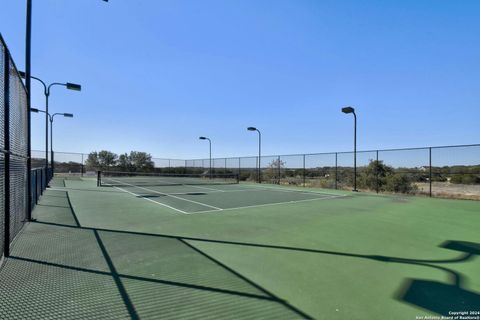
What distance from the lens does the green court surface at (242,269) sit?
253 cm

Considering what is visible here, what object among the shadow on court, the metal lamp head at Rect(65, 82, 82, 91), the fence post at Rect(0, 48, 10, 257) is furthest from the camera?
the metal lamp head at Rect(65, 82, 82, 91)

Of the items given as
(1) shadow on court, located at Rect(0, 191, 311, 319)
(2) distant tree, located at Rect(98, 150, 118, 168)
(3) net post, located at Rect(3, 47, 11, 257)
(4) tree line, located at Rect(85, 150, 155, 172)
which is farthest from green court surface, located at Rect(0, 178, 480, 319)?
(2) distant tree, located at Rect(98, 150, 118, 168)

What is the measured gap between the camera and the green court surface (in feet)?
8.29

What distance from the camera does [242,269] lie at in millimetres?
3432

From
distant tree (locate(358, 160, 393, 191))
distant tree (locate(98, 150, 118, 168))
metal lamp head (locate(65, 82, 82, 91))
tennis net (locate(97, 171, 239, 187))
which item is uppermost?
metal lamp head (locate(65, 82, 82, 91))

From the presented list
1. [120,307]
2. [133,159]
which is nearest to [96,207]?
[120,307]

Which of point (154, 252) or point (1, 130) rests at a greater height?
point (1, 130)

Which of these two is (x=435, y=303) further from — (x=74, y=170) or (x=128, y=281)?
(x=74, y=170)

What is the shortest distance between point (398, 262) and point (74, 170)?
34.6 meters

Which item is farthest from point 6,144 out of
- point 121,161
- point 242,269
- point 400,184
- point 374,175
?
point 121,161

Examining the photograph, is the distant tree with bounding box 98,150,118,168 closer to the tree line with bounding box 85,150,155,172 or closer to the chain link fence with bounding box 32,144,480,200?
the tree line with bounding box 85,150,155,172

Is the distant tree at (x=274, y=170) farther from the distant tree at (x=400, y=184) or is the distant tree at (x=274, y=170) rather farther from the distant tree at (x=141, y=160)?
the distant tree at (x=141, y=160)

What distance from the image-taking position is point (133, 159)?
42.3 metres

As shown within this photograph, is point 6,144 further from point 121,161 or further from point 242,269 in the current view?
point 121,161
